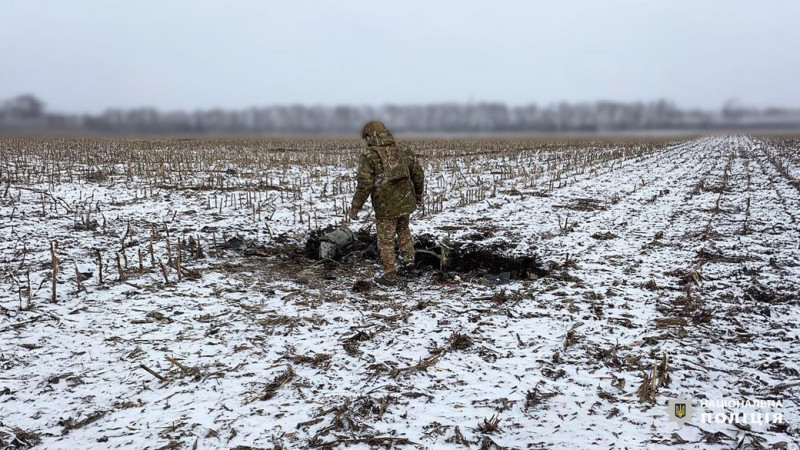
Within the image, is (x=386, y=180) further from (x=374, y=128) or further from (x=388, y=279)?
(x=388, y=279)

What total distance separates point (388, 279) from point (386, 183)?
1.18 m

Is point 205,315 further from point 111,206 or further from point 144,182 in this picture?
point 144,182

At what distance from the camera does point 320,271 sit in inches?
223

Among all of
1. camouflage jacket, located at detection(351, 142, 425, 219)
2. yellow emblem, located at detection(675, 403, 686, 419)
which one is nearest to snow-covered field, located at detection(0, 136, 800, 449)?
yellow emblem, located at detection(675, 403, 686, 419)

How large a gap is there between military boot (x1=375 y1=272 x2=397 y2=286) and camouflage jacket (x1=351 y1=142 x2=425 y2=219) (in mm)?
727

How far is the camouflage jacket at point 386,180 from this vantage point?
5145mm

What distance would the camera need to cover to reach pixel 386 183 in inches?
204

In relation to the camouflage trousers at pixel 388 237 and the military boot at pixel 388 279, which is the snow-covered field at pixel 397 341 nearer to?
the military boot at pixel 388 279

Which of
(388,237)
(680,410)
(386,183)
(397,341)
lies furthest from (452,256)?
(680,410)

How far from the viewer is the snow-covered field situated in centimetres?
275

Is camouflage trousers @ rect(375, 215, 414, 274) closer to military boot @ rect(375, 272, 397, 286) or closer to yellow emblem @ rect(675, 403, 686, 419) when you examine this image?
military boot @ rect(375, 272, 397, 286)

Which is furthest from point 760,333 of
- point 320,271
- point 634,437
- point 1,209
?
point 1,209

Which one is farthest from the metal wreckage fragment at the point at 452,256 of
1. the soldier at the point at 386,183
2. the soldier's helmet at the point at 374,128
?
the soldier's helmet at the point at 374,128

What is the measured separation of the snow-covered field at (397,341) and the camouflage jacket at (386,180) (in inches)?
38.1
